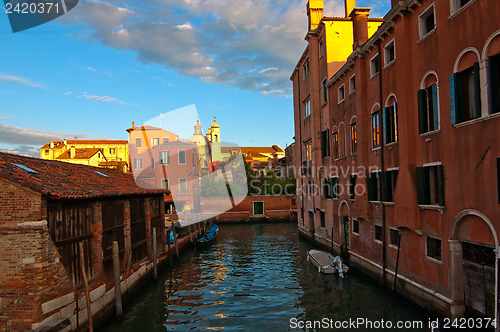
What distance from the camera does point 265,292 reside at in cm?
1393

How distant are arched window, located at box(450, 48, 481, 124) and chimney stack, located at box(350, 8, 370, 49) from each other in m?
8.96

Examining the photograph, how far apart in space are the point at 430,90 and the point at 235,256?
604 inches

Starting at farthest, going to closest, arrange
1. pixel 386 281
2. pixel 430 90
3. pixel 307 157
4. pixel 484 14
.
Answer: pixel 307 157, pixel 386 281, pixel 430 90, pixel 484 14

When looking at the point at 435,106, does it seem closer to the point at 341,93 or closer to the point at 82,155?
the point at 341,93

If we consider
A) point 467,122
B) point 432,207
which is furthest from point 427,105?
point 432,207

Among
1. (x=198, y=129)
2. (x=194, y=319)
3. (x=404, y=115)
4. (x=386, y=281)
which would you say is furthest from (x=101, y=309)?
(x=198, y=129)

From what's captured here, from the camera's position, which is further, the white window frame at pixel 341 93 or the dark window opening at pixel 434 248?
the white window frame at pixel 341 93

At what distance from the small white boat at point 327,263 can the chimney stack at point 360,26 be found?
393 inches

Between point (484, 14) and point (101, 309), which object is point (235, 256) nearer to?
point (101, 309)

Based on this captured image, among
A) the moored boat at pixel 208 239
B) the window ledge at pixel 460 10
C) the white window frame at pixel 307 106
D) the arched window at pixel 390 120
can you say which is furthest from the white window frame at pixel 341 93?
the moored boat at pixel 208 239

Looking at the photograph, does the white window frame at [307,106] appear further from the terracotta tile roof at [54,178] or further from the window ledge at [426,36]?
the terracotta tile roof at [54,178]

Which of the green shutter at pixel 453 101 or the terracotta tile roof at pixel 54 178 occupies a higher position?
the green shutter at pixel 453 101

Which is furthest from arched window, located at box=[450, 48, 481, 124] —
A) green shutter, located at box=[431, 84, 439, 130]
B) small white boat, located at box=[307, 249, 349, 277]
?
small white boat, located at box=[307, 249, 349, 277]

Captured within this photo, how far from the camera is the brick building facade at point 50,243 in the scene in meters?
7.47
